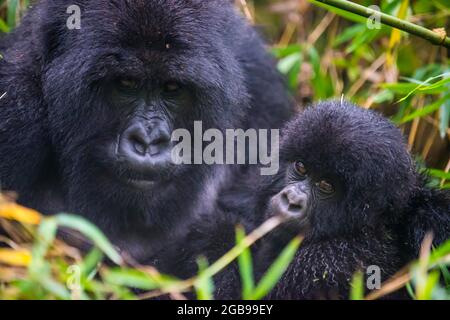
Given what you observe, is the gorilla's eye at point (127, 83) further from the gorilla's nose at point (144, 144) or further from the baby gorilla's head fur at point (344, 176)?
the baby gorilla's head fur at point (344, 176)

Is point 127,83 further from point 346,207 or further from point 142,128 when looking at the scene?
point 346,207

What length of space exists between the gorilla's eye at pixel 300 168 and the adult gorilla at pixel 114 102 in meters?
0.43

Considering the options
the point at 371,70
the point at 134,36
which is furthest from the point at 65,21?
the point at 371,70

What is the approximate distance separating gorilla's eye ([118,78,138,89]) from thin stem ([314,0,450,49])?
0.93m

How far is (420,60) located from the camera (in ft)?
17.5

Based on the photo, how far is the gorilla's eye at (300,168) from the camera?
3.57 m

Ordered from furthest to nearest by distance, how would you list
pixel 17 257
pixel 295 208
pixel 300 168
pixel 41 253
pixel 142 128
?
pixel 300 168 → pixel 295 208 → pixel 142 128 → pixel 17 257 → pixel 41 253

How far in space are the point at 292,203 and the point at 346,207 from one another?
26 centimetres

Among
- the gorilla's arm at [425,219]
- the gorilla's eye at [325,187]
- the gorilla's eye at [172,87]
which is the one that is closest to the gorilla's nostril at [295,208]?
the gorilla's eye at [325,187]

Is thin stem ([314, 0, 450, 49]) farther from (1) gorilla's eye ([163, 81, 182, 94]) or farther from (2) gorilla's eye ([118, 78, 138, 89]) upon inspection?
(2) gorilla's eye ([118, 78, 138, 89])

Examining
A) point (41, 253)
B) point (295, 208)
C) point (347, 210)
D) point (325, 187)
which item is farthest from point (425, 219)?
point (41, 253)

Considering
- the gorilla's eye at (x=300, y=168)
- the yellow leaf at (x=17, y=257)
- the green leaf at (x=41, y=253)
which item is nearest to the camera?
the green leaf at (x=41, y=253)

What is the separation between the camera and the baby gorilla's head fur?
3.42 meters

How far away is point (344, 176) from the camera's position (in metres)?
3.41
